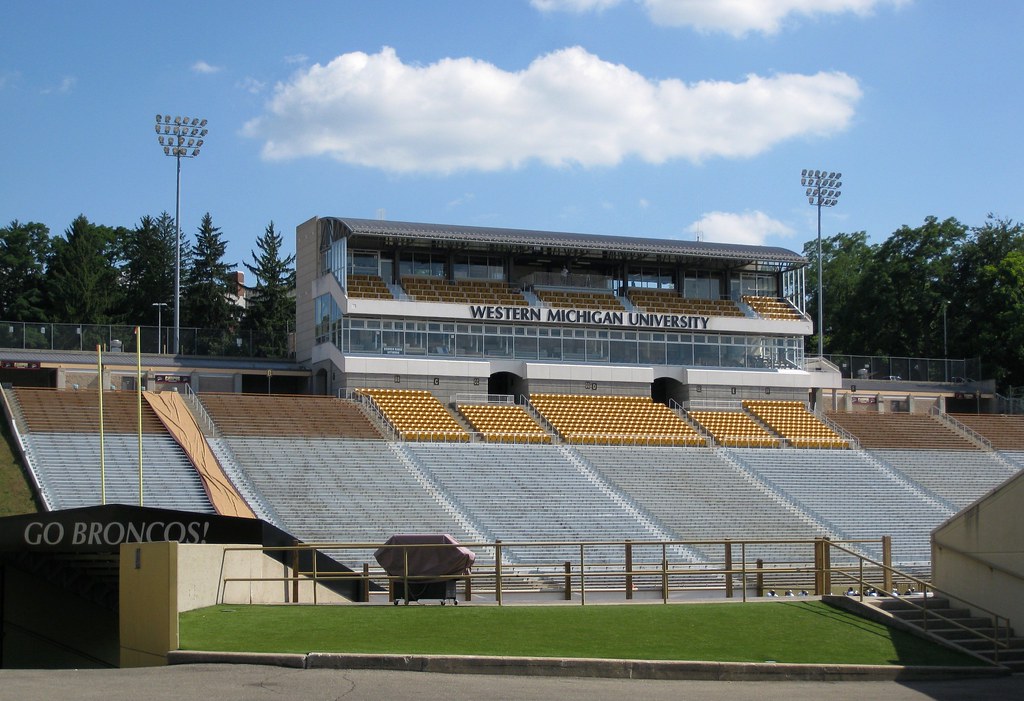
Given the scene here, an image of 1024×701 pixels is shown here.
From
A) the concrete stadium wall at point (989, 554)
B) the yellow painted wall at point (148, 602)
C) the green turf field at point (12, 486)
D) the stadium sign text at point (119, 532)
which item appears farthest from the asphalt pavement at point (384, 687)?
the green turf field at point (12, 486)

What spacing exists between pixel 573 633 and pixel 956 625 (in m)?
7.35

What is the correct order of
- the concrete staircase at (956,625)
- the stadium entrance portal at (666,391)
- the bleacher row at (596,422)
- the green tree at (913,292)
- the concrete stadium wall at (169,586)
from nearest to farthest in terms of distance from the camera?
1. the concrete stadium wall at (169,586)
2. the concrete staircase at (956,625)
3. the bleacher row at (596,422)
4. the stadium entrance portal at (666,391)
5. the green tree at (913,292)

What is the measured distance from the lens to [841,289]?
10475 cm

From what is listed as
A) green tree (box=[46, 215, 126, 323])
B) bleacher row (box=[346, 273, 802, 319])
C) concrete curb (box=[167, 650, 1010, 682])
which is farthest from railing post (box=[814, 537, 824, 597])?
green tree (box=[46, 215, 126, 323])

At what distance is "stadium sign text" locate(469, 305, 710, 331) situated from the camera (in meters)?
57.0

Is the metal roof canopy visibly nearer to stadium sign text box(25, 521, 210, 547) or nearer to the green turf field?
the green turf field

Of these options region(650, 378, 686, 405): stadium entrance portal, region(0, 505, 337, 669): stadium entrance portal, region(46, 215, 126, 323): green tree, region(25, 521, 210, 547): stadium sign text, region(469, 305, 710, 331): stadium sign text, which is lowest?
region(0, 505, 337, 669): stadium entrance portal

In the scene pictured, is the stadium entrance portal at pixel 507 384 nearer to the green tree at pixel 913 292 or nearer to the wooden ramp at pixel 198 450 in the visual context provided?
the wooden ramp at pixel 198 450

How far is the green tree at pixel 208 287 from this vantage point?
88.8 m

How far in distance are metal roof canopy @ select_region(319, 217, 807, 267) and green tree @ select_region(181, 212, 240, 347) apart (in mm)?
32329

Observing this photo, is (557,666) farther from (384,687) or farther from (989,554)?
(989,554)

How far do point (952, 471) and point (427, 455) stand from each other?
75.6 feet

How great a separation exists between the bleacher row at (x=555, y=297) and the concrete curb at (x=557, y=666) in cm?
3866

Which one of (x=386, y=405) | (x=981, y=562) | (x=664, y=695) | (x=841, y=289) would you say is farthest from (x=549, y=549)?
(x=841, y=289)
